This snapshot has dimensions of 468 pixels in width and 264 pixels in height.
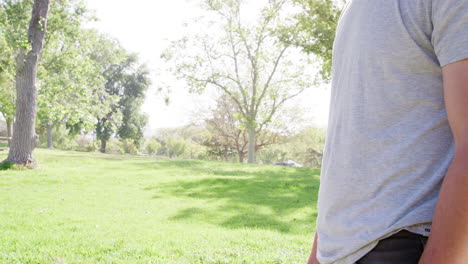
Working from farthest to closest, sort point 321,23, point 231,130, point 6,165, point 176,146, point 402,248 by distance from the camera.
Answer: point 176,146, point 231,130, point 321,23, point 6,165, point 402,248

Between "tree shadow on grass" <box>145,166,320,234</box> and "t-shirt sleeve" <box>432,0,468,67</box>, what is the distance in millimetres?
6518

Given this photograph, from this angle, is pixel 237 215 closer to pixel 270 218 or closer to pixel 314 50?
pixel 270 218

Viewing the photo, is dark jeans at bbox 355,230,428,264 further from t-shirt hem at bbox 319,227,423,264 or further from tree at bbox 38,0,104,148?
tree at bbox 38,0,104,148

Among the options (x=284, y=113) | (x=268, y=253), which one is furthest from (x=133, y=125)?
(x=268, y=253)

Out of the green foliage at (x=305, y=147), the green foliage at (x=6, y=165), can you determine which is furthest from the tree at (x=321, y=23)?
the green foliage at (x=305, y=147)

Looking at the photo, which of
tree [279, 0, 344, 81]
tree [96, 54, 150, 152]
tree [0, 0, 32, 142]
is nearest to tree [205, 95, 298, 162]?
tree [96, 54, 150, 152]

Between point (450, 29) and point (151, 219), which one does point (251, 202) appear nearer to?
point (151, 219)

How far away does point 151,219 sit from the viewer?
25.1 ft

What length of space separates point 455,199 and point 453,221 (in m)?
0.04

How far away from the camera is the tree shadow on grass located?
7.72 meters

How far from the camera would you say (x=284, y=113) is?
40.7m

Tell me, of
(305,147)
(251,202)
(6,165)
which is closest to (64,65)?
(6,165)

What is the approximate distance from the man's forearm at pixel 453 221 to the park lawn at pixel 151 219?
4.42 metres

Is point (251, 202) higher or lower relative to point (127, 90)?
lower
